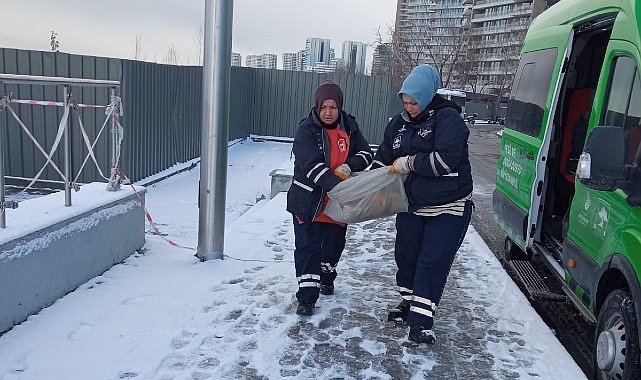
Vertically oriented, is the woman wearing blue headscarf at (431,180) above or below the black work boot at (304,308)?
above

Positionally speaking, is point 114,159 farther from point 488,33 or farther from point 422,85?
point 488,33

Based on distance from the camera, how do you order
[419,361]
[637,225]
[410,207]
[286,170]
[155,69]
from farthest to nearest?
[155,69], [286,170], [410,207], [419,361], [637,225]

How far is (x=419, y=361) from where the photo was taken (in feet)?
11.9

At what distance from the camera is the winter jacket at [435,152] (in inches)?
140

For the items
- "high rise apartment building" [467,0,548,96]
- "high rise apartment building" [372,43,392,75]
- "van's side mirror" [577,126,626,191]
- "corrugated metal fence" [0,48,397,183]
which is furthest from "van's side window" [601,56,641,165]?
"high rise apartment building" [467,0,548,96]

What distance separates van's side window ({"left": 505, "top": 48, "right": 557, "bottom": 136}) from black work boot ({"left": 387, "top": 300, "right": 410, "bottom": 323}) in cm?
229

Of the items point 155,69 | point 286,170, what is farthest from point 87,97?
point 286,170

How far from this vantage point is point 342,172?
398cm

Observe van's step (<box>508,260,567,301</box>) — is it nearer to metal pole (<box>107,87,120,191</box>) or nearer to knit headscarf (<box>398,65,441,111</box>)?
knit headscarf (<box>398,65,441,111</box>)

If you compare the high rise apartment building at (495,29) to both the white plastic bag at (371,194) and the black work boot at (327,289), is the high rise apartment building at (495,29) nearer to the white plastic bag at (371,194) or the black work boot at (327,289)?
the black work boot at (327,289)

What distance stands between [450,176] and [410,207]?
0.38 meters

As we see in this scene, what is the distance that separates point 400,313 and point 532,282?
2.10 meters

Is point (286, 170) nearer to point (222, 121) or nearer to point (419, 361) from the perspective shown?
point (222, 121)

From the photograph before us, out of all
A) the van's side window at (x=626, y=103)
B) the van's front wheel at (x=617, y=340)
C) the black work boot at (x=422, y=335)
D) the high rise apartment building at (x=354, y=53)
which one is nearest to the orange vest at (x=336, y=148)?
the black work boot at (x=422, y=335)
